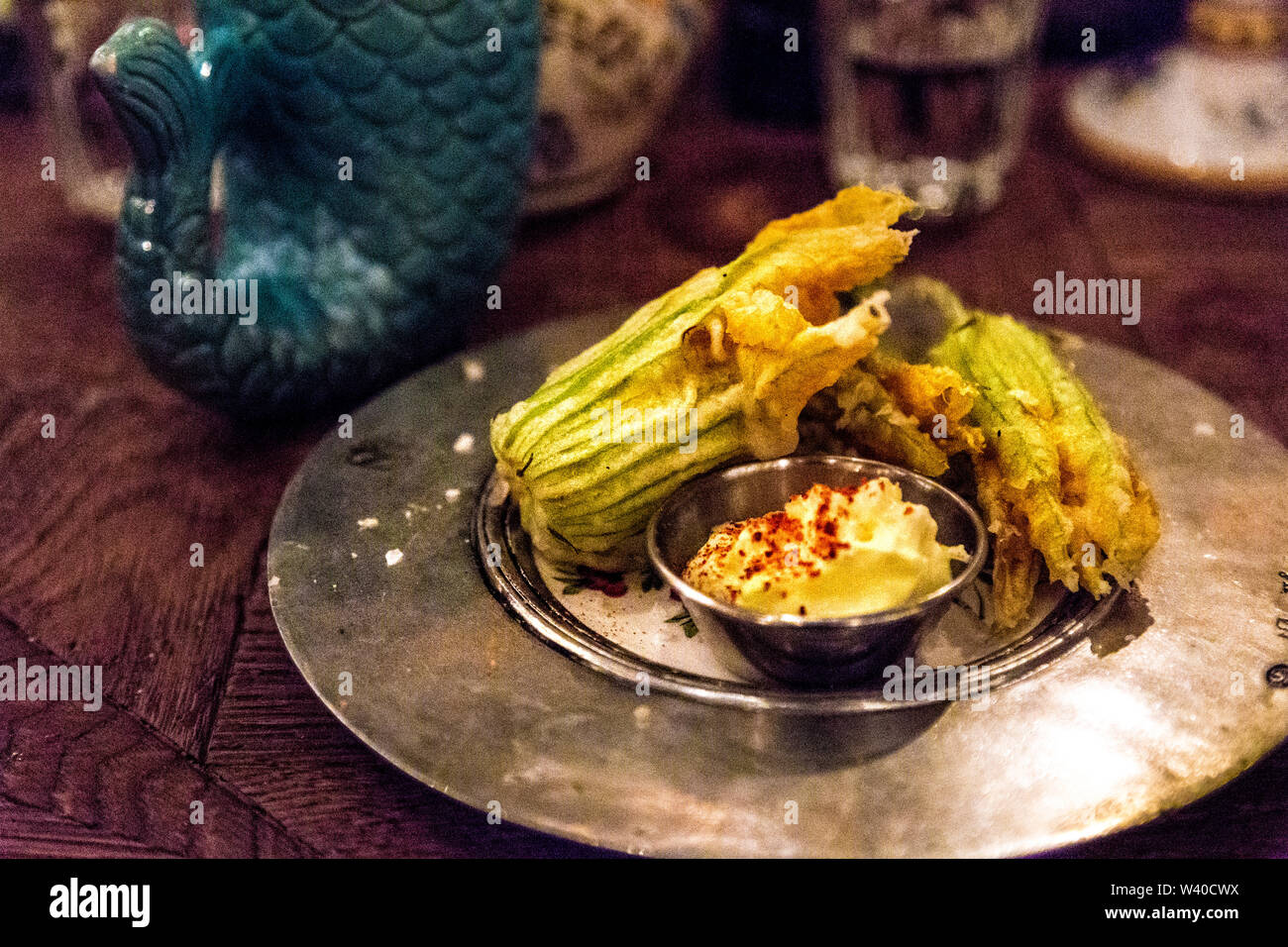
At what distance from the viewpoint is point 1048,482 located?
0.78m

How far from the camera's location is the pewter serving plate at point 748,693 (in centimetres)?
59

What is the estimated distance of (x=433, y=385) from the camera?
0.99m

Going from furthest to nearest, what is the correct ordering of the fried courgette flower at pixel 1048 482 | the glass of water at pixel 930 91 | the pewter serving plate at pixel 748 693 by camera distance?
the glass of water at pixel 930 91, the fried courgette flower at pixel 1048 482, the pewter serving plate at pixel 748 693

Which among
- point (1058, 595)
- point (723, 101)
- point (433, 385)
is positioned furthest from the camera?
point (723, 101)

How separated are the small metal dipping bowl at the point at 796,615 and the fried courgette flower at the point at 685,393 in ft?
0.07

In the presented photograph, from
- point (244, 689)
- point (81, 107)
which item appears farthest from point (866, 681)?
point (81, 107)

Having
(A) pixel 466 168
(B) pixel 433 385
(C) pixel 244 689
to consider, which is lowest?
(C) pixel 244 689

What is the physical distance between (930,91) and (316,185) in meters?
0.72

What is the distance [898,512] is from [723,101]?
3.79ft

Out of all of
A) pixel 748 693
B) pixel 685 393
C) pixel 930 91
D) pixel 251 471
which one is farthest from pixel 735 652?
pixel 930 91

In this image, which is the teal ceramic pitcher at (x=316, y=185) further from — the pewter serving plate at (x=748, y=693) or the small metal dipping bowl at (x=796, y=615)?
the small metal dipping bowl at (x=796, y=615)

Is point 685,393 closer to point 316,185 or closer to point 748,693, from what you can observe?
point 748,693

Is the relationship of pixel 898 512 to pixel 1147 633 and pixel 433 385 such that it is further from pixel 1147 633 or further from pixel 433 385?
pixel 433 385

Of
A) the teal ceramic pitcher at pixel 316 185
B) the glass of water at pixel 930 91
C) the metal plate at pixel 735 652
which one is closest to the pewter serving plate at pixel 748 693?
the metal plate at pixel 735 652
